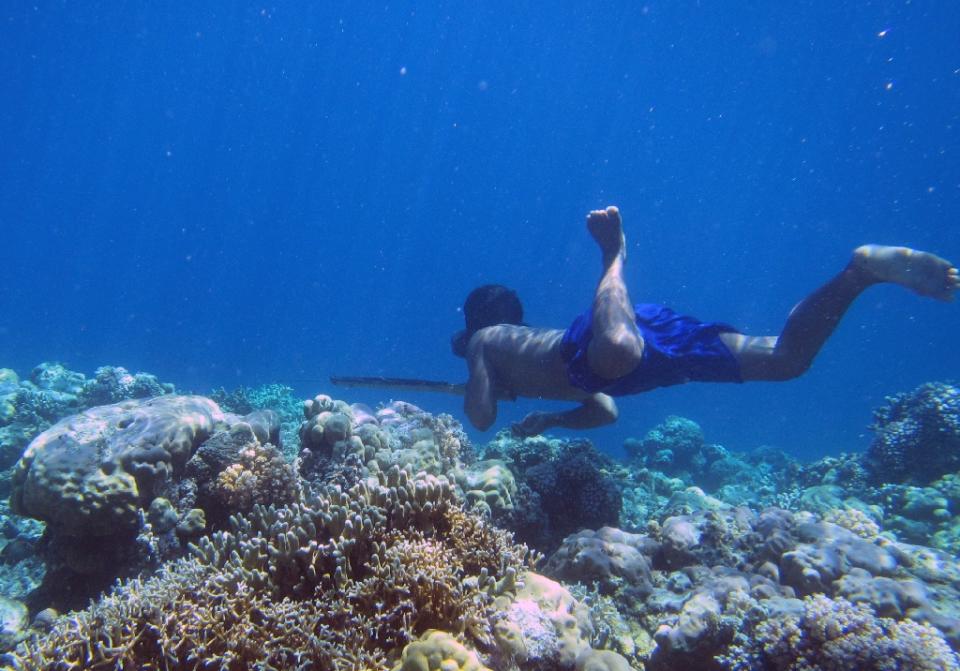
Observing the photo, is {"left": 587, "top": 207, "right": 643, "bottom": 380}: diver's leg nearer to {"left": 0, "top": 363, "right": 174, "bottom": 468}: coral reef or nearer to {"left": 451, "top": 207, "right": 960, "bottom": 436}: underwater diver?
{"left": 451, "top": 207, "right": 960, "bottom": 436}: underwater diver

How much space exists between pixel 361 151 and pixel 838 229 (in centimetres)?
13121

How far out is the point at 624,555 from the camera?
4.61 m

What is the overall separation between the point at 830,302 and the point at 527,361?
3654mm

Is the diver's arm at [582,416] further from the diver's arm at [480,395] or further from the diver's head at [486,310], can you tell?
the diver's head at [486,310]

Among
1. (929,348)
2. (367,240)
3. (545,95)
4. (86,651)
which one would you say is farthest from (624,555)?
(929,348)

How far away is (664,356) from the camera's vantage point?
6.00 metres

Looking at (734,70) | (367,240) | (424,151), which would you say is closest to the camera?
(734,70)

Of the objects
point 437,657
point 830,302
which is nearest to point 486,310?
point 830,302

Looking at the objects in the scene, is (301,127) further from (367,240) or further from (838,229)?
(838,229)

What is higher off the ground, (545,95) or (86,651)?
(545,95)

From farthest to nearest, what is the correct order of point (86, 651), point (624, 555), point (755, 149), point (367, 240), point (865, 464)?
point (367, 240)
point (755, 149)
point (865, 464)
point (624, 555)
point (86, 651)

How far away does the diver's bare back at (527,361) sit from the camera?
21.3ft

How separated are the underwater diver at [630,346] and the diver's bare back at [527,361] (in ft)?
0.05

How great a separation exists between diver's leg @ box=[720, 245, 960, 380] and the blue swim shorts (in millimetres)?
193
